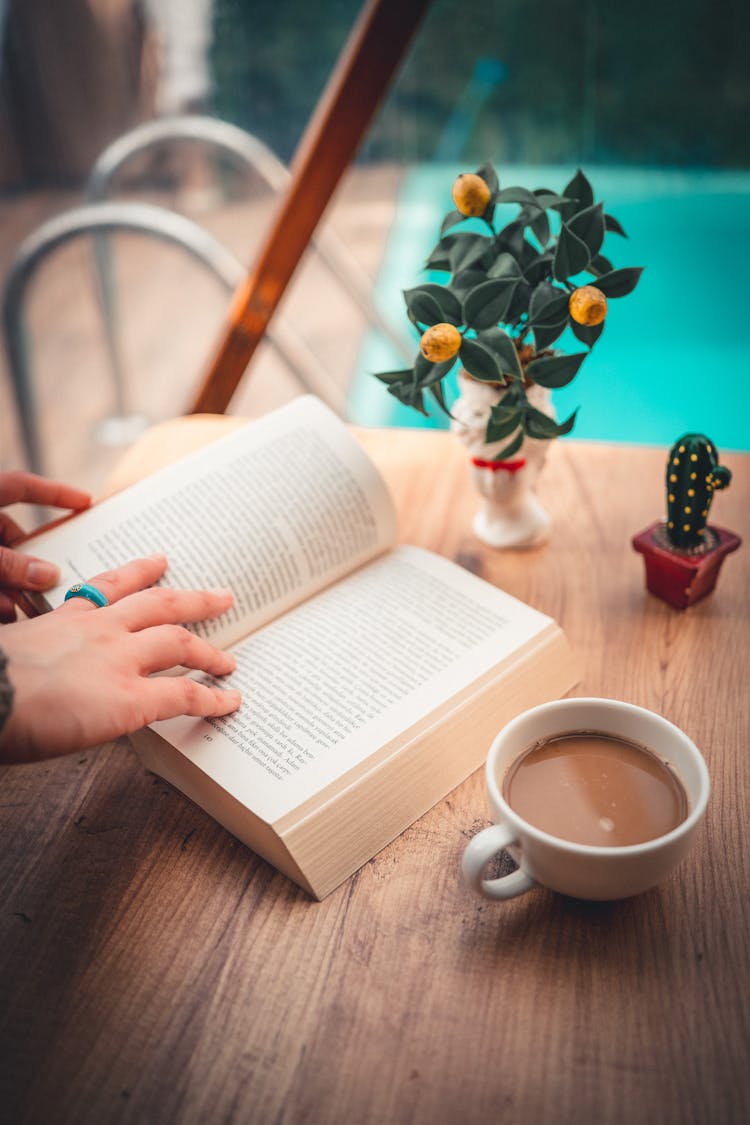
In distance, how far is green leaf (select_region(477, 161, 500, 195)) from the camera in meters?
0.67

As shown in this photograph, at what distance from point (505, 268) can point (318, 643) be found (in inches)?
11.6

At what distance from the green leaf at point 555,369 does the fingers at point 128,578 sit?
0.98 ft

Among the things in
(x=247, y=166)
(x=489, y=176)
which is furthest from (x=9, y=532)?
(x=247, y=166)

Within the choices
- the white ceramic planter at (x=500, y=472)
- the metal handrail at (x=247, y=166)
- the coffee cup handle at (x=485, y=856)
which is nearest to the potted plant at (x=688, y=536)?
the white ceramic planter at (x=500, y=472)

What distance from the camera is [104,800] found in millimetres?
597

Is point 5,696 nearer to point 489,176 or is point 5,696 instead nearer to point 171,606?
point 171,606

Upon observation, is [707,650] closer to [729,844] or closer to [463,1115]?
[729,844]

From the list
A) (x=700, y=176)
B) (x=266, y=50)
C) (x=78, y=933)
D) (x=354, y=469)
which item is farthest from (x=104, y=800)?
(x=266, y=50)

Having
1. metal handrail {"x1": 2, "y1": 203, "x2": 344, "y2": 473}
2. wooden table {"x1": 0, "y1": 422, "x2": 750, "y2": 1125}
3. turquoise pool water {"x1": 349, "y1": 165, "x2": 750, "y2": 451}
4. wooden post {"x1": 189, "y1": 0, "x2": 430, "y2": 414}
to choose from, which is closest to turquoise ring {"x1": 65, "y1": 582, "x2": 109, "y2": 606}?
wooden table {"x1": 0, "y1": 422, "x2": 750, "y2": 1125}

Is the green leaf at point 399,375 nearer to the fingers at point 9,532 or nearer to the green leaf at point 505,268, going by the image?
the green leaf at point 505,268

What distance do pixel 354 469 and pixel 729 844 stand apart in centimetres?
38

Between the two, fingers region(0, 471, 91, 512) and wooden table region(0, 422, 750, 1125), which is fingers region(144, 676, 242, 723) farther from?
fingers region(0, 471, 91, 512)

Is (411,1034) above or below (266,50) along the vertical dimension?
below

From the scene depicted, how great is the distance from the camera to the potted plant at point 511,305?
618 millimetres
